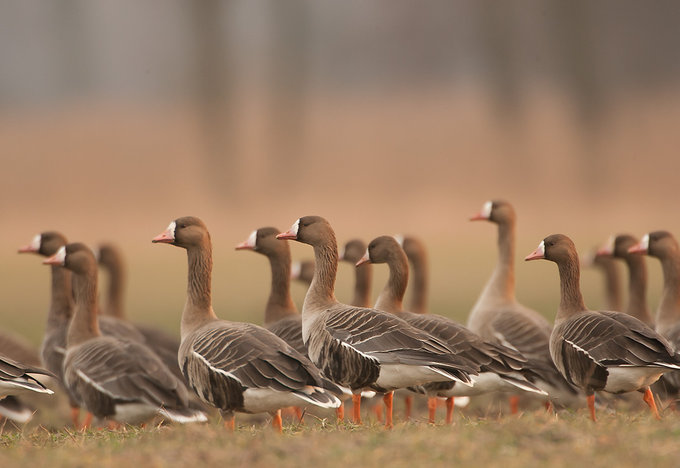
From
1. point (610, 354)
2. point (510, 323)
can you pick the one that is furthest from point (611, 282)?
point (610, 354)

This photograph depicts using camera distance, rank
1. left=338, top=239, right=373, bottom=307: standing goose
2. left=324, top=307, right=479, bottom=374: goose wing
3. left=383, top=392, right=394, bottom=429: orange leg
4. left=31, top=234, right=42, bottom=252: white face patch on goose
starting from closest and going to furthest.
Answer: left=383, top=392, right=394, bottom=429: orange leg → left=324, top=307, right=479, bottom=374: goose wing → left=338, top=239, right=373, bottom=307: standing goose → left=31, top=234, right=42, bottom=252: white face patch on goose

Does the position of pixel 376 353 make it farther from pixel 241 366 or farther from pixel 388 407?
pixel 241 366

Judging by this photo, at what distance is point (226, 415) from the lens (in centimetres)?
828

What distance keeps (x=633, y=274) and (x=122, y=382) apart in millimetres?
6146

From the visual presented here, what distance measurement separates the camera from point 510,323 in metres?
11.0

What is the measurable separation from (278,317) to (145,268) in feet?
71.8

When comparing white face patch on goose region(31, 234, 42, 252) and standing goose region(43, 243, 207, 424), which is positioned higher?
white face patch on goose region(31, 234, 42, 252)

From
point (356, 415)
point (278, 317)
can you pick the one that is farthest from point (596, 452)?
point (278, 317)

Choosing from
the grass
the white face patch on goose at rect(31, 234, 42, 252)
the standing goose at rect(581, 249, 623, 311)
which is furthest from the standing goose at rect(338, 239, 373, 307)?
the grass

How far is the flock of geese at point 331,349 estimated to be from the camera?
7.93 meters

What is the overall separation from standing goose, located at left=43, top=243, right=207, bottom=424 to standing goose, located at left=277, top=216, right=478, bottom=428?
50.8 inches

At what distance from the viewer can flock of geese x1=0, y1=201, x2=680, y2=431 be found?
312 inches

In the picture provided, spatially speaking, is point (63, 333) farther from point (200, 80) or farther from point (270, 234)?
point (200, 80)

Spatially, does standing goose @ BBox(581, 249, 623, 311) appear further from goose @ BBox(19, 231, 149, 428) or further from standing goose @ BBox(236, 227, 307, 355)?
goose @ BBox(19, 231, 149, 428)
